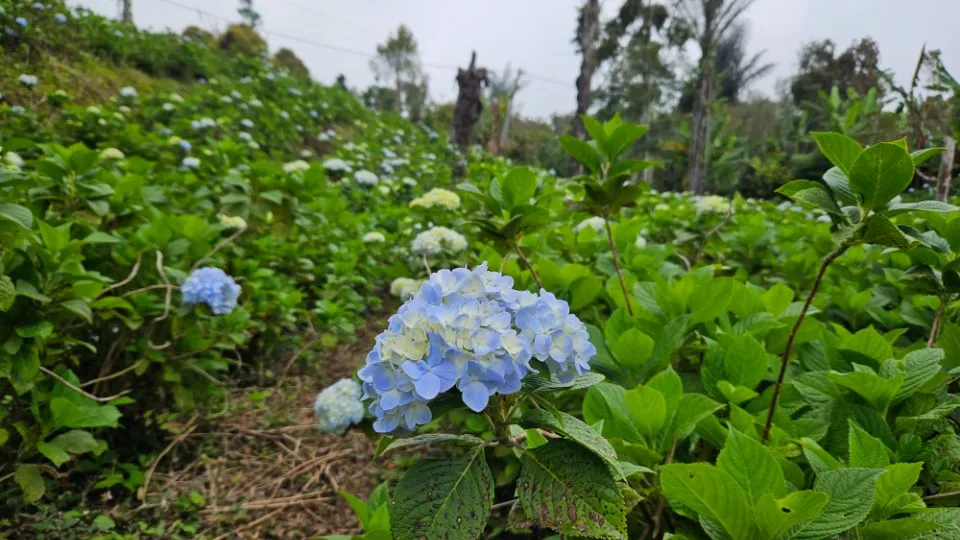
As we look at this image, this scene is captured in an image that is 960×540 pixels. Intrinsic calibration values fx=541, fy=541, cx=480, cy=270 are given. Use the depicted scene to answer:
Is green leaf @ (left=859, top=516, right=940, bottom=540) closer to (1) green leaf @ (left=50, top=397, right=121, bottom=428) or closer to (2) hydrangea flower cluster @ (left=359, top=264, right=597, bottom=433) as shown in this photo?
(2) hydrangea flower cluster @ (left=359, top=264, right=597, bottom=433)

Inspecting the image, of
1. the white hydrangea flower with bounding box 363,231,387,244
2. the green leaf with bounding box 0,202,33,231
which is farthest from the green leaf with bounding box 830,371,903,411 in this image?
the white hydrangea flower with bounding box 363,231,387,244

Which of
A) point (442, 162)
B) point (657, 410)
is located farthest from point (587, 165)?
point (442, 162)

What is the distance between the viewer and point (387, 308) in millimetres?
3576

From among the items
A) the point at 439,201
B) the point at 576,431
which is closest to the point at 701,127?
the point at 439,201

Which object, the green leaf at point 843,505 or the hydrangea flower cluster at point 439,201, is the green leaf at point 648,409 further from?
the hydrangea flower cluster at point 439,201

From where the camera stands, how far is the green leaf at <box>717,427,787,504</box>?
2.11 feet

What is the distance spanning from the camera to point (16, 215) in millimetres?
1124

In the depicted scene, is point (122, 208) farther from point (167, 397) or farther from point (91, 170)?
point (167, 397)

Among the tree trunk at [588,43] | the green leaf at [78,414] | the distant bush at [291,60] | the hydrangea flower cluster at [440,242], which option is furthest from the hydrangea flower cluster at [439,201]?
the distant bush at [291,60]

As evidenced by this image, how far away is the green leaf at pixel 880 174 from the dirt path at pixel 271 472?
1.57m

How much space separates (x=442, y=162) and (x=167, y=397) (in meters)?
7.01

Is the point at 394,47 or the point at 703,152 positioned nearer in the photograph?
the point at 703,152

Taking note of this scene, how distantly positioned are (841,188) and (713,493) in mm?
513

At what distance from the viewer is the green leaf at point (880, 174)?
0.72m
